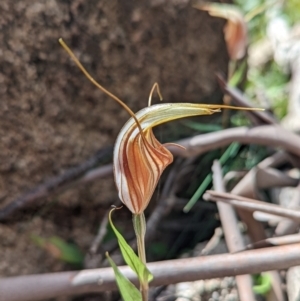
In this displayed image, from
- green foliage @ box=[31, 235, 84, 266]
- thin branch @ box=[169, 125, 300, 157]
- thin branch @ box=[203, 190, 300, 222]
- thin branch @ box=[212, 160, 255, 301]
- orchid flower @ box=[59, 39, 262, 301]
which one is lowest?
green foliage @ box=[31, 235, 84, 266]

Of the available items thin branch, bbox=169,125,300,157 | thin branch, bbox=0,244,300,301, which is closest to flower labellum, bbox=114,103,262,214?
thin branch, bbox=0,244,300,301

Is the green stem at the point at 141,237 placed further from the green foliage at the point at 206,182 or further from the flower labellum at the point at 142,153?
the green foliage at the point at 206,182

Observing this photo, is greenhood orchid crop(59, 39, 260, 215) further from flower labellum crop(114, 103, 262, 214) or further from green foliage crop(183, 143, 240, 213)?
green foliage crop(183, 143, 240, 213)

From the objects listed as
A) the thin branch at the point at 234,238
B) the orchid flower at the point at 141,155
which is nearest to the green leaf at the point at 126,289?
the orchid flower at the point at 141,155

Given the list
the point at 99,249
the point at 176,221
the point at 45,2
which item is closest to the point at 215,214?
the point at 176,221

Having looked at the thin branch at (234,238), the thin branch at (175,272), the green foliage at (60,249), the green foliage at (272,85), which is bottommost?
the green foliage at (272,85)

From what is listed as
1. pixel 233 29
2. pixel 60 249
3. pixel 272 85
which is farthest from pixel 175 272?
pixel 272 85

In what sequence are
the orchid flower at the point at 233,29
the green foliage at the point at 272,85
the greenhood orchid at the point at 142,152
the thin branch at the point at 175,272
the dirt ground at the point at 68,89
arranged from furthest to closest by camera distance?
the green foliage at the point at 272,85
the orchid flower at the point at 233,29
the dirt ground at the point at 68,89
the thin branch at the point at 175,272
the greenhood orchid at the point at 142,152
